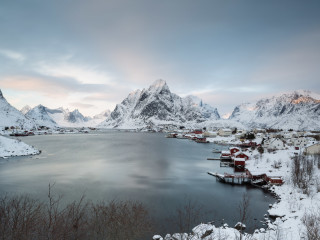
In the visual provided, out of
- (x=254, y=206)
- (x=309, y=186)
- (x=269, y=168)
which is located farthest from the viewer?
(x=269, y=168)

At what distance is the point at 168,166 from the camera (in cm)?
5294

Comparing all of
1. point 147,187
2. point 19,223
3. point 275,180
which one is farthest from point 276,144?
point 19,223

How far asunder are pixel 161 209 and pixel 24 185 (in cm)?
2341

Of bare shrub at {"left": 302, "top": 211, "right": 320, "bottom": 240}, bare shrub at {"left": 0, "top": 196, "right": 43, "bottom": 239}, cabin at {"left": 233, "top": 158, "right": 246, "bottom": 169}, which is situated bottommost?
cabin at {"left": 233, "top": 158, "right": 246, "bottom": 169}

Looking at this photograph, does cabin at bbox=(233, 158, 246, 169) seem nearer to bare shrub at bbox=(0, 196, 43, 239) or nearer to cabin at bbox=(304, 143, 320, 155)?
cabin at bbox=(304, 143, 320, 155)

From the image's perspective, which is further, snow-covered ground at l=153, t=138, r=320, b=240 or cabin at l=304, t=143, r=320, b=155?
cabin at l=304, t=143, r=320, b=155

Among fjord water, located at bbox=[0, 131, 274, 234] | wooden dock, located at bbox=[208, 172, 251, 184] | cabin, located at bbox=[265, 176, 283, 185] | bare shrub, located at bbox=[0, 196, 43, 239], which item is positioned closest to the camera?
bare shrub, located at bbox=[0, 196, 43, 239]

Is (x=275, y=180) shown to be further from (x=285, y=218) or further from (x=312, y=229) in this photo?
(x=312, y=229)

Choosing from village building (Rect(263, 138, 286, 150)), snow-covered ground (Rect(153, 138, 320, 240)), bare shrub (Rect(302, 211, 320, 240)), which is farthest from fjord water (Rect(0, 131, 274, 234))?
village building (Rect(263, 138, 286, 150))

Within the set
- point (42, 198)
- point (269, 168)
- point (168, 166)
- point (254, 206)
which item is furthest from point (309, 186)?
point (42, 198)

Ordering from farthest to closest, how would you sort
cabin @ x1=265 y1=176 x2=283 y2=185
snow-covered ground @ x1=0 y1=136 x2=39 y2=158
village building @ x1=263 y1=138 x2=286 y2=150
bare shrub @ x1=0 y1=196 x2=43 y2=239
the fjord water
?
village building @ x1=263 y1=138 x2=286 y2=150
snow-covered ground @ x1=0 y1=136 x2=39 y2=158
cabin @ x1=265 y1=176 x2=283 y2=185
the fjord water
bare shrub @ x1=0 y1=196 x2=43 y2=239

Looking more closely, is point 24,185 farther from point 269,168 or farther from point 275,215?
point 269,168

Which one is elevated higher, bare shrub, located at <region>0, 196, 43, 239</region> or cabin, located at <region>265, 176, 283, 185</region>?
bare shrub, located at <region>0, 196, 43, 239</region>

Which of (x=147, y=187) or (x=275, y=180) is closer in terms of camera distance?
(x=147, y=187)
